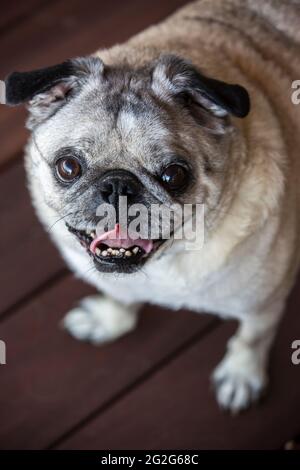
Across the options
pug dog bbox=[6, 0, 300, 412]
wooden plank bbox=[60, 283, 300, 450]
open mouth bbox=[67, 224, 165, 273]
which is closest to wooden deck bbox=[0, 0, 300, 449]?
wooden plank bbox=[60, 283, 300, 450]

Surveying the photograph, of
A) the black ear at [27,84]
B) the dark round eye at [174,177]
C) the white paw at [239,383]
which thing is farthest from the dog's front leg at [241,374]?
the black ear at [27,84]

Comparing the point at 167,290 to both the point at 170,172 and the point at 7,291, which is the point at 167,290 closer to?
the point at 170,172

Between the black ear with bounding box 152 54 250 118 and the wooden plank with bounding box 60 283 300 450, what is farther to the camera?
the wooden plank with bounding box 60 283 300 450

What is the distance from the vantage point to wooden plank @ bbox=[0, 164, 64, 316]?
245cm

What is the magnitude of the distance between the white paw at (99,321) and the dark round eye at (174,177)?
0.88m

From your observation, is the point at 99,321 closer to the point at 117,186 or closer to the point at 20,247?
the point at 20,247

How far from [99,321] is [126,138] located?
3.34ft

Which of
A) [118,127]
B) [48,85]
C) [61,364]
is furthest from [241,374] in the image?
[48,85]

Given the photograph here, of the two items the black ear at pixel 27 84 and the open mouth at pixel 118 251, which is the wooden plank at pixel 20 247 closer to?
the open mouth at pixel 118 251

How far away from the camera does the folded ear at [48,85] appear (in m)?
1.49

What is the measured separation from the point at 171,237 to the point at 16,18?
166 cm

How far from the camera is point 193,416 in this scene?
227 cm

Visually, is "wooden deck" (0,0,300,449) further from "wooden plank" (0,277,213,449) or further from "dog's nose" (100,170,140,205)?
"dog's nose" (100,170,140,205)

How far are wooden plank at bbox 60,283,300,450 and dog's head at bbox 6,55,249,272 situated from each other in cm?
83
